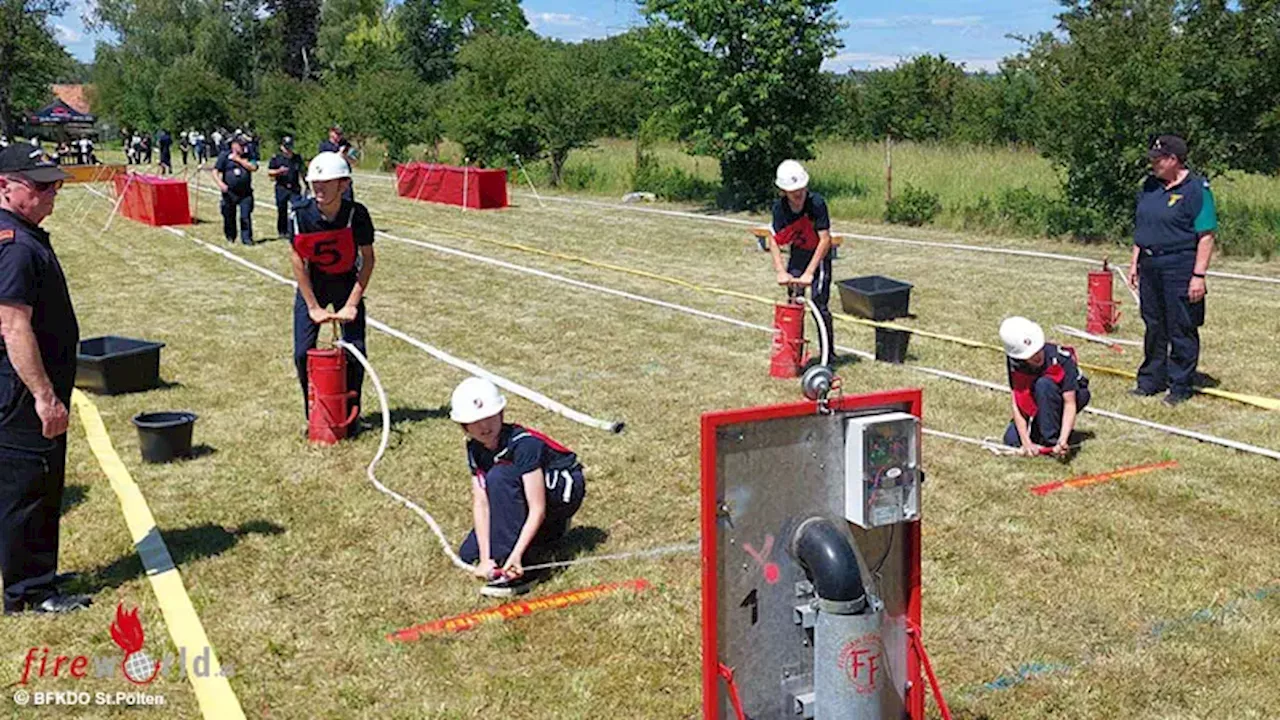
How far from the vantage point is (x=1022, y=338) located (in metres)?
6.97

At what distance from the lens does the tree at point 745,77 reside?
25.7 m

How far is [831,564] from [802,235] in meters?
6.46

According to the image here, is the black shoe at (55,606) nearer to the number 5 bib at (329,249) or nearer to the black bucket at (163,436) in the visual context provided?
the black bucket at (163,436)

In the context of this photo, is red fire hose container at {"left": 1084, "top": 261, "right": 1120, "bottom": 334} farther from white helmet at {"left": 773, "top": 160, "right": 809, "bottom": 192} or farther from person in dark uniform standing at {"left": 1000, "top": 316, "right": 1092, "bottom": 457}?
person in dark uniform standing at {"left": 1000, "top": 316, "right": 1092, "bottom": 457}

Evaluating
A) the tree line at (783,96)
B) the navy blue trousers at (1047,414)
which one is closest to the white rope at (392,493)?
the navy blue trousers at (1047,414)

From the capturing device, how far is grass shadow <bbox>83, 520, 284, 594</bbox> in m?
5.56

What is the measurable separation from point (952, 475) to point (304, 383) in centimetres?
453

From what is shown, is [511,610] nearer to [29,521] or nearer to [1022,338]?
[29,521]

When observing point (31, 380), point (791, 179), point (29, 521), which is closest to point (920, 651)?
point (31, 380)

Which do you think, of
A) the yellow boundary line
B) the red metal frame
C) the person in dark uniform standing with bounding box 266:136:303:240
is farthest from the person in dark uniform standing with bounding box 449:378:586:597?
the person in dark uniform standing with bounding box 266:136:303:240

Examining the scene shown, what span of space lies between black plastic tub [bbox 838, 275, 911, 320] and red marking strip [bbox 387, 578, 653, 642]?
24.2 feet

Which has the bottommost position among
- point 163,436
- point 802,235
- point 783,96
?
Result: point 163,436

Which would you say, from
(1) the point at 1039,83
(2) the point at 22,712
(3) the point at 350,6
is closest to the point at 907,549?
(2) the point at 22,712

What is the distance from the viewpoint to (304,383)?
8.11 m
